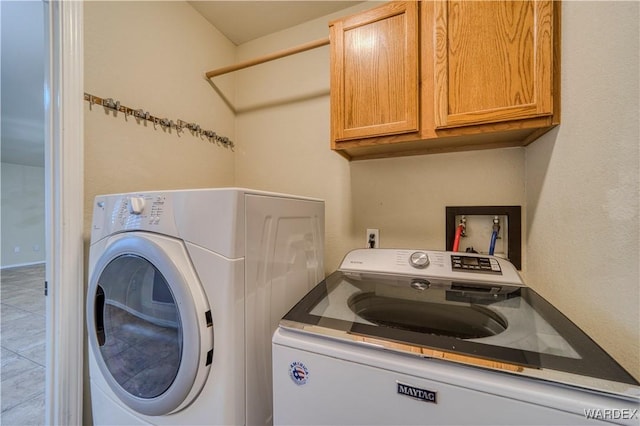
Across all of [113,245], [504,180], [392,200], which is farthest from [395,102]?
[113,245]

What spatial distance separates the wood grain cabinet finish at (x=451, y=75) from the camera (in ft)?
3.06

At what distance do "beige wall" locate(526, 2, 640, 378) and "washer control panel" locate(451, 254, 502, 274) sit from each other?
182 millimetres

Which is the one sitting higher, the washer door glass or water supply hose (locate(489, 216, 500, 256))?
water supply hose (locate(489, 216, 500, 256))

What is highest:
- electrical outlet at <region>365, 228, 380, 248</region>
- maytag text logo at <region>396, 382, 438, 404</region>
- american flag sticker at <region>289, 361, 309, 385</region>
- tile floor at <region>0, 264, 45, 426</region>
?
electrical outlet at <region>365, 228, 380, 248</region>

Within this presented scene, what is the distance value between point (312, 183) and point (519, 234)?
1.23 meters

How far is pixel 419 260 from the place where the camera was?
1.20 meters

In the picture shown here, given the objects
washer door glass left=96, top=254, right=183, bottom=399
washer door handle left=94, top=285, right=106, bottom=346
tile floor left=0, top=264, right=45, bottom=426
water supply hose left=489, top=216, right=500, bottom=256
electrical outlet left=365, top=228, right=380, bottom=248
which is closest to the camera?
washer door glass left=96, top=254, right=183, bottom=399

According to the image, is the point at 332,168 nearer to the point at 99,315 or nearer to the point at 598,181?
the point at 598,181

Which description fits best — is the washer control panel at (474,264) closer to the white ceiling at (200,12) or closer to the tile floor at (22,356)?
the white ceiling at (200,12)

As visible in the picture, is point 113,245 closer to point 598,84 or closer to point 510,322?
point 510,322

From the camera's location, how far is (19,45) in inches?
76.1

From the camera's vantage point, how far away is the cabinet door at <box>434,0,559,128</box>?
3.02 ft

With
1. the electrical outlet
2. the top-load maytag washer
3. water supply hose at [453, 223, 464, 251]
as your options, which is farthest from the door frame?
water supply hose at [453, 223, 464, 251]

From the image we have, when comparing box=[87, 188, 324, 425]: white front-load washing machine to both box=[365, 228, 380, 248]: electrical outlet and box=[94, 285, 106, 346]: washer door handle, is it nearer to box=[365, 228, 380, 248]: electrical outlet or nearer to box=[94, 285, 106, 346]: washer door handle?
box=[94, 285, 106, 346]: washer door handle
